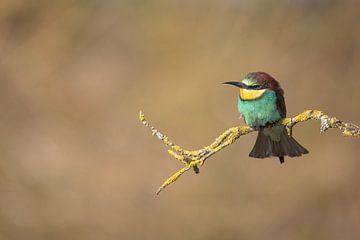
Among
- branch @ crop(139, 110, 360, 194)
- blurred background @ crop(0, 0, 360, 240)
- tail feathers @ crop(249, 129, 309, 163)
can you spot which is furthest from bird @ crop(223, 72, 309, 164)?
blurred background @ crop(0, 0, 360, 240)

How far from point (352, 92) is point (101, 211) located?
2176 millimetres

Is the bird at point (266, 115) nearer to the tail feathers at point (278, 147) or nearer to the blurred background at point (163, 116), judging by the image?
the tail feathers at point (278, 147)

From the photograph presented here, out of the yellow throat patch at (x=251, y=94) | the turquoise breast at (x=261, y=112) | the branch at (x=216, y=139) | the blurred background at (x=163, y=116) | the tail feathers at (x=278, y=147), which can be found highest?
the blurred background at (x=163, y=116)

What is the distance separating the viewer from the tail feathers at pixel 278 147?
7.98ft

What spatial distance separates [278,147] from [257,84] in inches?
7.6

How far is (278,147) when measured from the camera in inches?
97.3

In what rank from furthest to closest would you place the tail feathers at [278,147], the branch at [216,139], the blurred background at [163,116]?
A: 1. the blurred background at [163,116]
2. the tail feathers at [278,147]
3. the branch at [216,139]

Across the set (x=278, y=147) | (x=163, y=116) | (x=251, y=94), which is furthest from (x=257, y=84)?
(x=163, y=116)

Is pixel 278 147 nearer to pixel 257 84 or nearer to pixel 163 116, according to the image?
pixel 257 84

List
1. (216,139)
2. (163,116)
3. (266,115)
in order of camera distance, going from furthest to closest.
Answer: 1. (163,116)
2. (266,115)
3. (216,139)

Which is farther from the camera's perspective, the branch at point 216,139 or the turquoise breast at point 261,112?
the turquoise breast at point 261,112

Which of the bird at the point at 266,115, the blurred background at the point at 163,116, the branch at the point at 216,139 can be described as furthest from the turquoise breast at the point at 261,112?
the blurred background at the point at 163,116

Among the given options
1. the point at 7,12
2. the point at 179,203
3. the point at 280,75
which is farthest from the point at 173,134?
the point at 7,12

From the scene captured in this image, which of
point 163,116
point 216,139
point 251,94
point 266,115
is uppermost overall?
point 163,116
